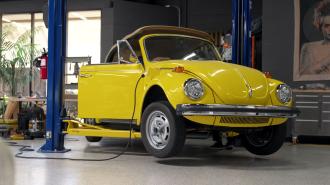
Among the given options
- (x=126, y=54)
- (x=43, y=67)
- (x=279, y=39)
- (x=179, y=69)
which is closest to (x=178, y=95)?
(x=179, y=69)

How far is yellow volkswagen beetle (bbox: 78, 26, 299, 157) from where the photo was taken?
15.6 feet

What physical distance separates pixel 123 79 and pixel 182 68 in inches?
43.1

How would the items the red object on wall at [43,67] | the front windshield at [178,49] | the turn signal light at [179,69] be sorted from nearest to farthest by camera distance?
the turn signal light at [179,69] < the front windshield at [178,49] < the red object on wall at [43,67]

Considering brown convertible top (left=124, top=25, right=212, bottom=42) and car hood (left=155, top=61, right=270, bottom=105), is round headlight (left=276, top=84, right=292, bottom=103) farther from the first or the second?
brown convertible top (left=124, top=25, right=212, bottom=42)

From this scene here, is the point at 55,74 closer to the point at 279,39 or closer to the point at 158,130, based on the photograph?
the point at 158,130

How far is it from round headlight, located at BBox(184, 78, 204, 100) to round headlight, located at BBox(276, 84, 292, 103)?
995 millimetres

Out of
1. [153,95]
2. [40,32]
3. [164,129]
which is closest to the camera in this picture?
[164,129]

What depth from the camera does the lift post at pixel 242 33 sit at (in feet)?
23.3

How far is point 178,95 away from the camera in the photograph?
476 cm

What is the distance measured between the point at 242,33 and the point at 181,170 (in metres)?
3.32

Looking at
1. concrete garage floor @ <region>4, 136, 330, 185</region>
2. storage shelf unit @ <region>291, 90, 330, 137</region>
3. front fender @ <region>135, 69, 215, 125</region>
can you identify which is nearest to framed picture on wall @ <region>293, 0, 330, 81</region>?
storage shelf unit @ <region>291, 90, 330, 137</region>

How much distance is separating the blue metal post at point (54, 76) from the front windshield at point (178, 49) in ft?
3.86

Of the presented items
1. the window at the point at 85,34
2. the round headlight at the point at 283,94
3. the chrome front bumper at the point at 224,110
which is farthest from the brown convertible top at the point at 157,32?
the window at the point at 85,34

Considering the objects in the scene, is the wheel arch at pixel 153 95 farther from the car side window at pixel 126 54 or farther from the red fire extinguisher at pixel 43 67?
the red fire extinguisher at pixel 43 67
